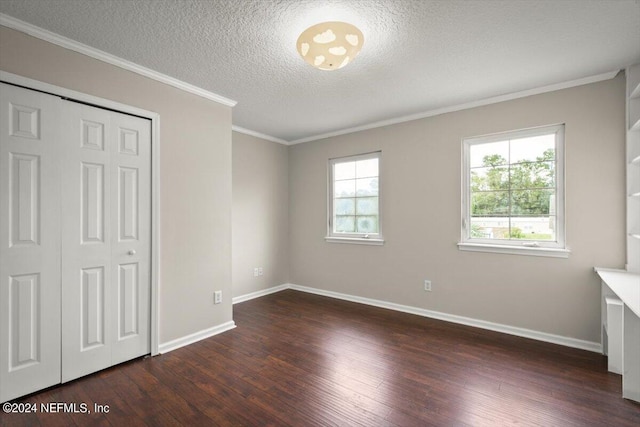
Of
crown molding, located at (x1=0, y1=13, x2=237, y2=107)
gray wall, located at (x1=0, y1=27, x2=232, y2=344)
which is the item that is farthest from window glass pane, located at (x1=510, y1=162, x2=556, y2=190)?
crown molding, located at (x1=0, y1=13, x2=237, y2=107)

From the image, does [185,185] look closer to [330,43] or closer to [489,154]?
[330,43]

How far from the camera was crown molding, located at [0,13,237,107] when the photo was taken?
1.95 meters

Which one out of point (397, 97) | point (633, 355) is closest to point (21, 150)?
point (397, 97)

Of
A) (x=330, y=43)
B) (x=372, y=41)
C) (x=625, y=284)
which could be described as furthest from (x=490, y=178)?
(x=330, y=43)

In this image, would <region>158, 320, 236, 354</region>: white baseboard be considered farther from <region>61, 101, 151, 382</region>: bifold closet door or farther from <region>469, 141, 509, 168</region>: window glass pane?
<region>469, 141, 509, 168</region>: window glass pane

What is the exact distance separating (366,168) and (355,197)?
1.51 ft

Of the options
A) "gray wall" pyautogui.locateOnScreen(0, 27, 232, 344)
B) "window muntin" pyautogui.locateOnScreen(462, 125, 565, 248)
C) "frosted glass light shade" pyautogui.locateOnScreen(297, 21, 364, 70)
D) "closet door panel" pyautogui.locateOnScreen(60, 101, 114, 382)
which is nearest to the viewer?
"frosted glass light shade" pyautogui.locateOnScreen(297, 21, 364, 70)

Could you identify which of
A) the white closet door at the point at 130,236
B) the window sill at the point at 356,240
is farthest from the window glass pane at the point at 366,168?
the white closet door at the point at 130,236

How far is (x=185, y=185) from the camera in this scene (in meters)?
2.91

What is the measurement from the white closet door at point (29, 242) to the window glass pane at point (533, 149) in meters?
4.13

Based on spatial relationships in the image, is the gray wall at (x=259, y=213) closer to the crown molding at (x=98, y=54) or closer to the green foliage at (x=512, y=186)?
the crown molding at (x=98, y=54)

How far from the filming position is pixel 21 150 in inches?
78.1

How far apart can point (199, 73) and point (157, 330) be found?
2.35m

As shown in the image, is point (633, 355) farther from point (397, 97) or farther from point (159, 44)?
point (159, 44)
